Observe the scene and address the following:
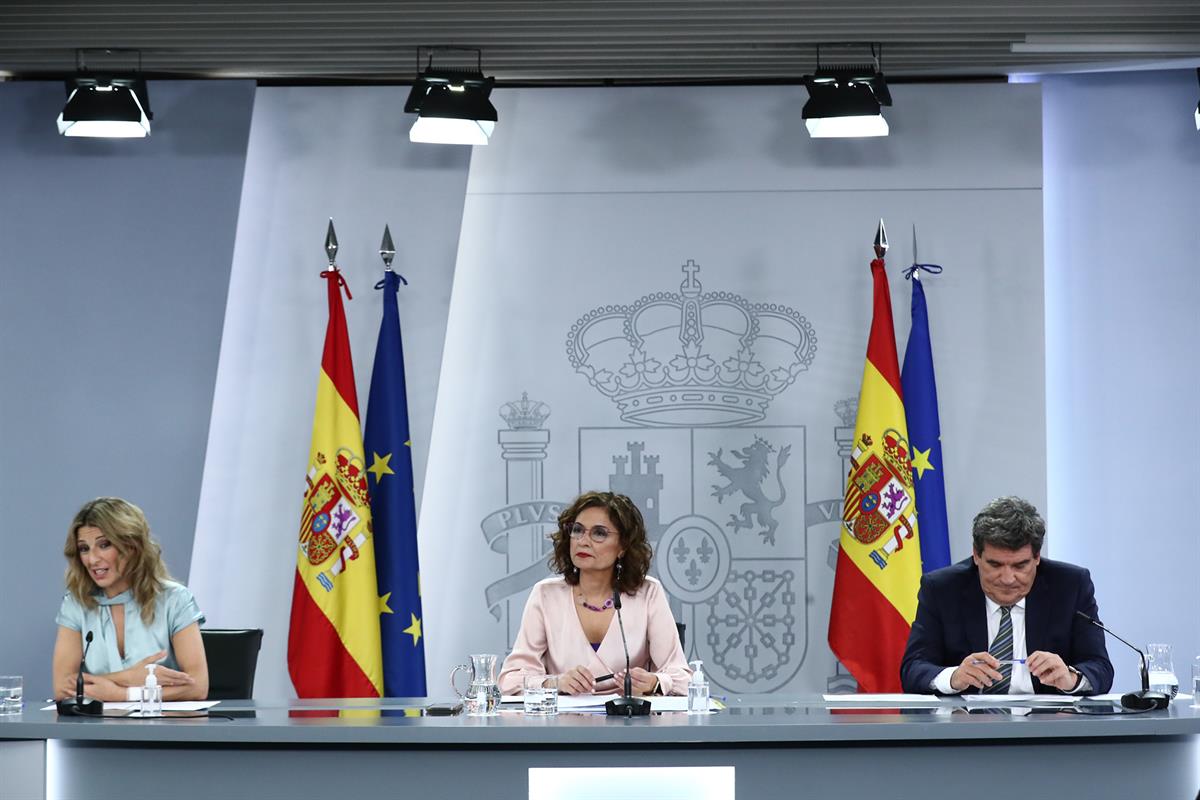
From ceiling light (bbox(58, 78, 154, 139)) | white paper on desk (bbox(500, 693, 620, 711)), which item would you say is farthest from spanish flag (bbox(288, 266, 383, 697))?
white paper on desk (bbox(500, 693, 620, 711))

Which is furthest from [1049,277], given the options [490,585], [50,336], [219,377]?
[50,336]

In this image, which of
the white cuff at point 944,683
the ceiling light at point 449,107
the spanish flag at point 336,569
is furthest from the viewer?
the spanish flag at point 336,569

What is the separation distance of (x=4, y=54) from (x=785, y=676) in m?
3.79

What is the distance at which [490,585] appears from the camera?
5.27 m

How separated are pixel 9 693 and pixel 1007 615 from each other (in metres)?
2.55

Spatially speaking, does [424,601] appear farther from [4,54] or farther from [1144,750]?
[1144,750]

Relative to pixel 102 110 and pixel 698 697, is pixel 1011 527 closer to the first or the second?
pixel 698 697

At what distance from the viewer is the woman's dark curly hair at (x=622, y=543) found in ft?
12.8

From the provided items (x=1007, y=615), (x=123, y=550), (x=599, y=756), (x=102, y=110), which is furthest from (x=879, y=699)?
(x=102, y=110)

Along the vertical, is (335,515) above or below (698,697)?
above

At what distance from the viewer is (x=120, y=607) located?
12.3 ft

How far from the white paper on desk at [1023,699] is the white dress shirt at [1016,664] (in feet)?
0.14

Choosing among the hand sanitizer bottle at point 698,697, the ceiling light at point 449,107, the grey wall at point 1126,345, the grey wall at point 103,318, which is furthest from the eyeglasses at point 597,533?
the grey wall at point 1126,345

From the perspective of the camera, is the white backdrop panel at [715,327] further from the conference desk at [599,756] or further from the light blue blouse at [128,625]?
the conference desk at [599,756]
